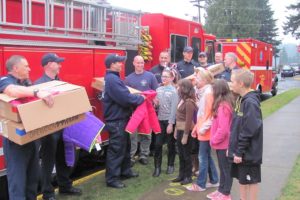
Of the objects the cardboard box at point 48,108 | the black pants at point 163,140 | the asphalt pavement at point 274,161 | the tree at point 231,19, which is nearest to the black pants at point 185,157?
the asphalt pavement at point 274,161

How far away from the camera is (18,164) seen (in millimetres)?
4184

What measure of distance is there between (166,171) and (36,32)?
2.97 meters

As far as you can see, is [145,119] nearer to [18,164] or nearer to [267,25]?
[18,164]

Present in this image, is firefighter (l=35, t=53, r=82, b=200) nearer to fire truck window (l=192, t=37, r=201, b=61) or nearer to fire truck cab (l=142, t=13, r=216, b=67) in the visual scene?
fire truck cab (l=142, t=13, r=216, b=67)

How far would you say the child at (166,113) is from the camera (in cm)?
602

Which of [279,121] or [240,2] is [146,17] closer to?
[279,121]

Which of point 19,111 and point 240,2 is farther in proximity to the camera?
point 240,2

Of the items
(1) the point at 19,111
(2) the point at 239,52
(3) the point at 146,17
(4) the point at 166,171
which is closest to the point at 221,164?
(4) the point at 166,171

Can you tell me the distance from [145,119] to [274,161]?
2833mm

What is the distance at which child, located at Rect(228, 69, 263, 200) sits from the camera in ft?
13.9

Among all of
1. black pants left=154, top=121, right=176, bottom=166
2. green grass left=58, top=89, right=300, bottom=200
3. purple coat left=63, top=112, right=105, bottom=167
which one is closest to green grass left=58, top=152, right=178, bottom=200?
green grass left=58, top=89, right=300, bottom=200

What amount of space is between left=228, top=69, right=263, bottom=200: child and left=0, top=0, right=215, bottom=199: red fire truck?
240 cm

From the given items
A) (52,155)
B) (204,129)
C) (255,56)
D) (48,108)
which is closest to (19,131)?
(48,108)

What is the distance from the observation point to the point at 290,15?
60.6 metres
